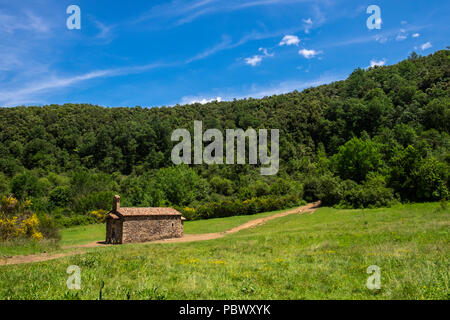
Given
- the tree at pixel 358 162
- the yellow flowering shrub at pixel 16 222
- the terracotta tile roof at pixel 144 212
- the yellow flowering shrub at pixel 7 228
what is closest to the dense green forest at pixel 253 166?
the tree at pixel 358 162

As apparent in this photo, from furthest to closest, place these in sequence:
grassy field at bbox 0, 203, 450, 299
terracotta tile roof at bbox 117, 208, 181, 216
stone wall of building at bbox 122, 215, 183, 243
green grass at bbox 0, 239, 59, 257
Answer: terracotta tile roof at bbox 117, 208, 181, 216
stone wall of building at bbox 122, 215, 183, 243
green grass at bbox 0, 239, 59, 257
grassy field at bbox 0, 203, 450, 299

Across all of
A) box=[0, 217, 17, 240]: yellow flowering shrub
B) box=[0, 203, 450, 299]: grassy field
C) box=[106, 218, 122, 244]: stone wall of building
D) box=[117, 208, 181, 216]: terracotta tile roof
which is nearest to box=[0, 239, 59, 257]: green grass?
box=[0, 217, 17, 240]: yellow flowering shrub

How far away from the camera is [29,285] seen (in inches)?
332

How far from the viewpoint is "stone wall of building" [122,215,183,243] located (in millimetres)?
32938

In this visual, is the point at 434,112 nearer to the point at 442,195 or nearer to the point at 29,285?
the point at 442,195

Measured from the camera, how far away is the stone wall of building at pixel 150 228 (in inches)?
1297

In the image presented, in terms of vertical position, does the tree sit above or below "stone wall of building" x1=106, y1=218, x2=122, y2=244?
above

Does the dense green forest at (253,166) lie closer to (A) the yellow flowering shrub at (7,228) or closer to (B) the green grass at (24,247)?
(A) the yellow flowering shrub at (7,228)

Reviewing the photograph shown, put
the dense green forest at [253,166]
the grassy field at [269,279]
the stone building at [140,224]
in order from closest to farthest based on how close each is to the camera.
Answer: the grassy field at [269,279] → the stone building at [140,224] → the dense green forest at [253,166]

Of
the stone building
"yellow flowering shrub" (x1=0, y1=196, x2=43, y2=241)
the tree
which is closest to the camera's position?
"yellow flowering shrub" (x1=0, y1=196, x2=43, y2=241)

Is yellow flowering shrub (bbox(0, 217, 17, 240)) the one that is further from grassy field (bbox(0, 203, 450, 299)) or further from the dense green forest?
the dense green forest

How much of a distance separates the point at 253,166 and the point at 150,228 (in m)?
55.1

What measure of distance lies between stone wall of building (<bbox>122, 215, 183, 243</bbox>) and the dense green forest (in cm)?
1567
